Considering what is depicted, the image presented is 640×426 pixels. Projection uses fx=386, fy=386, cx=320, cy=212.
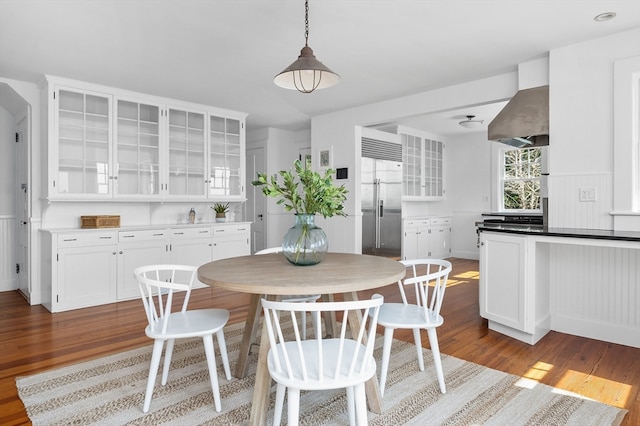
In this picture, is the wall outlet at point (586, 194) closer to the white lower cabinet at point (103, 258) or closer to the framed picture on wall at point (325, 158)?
the framed picture on wall at point (325, 158)

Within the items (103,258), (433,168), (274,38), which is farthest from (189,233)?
(433,168)

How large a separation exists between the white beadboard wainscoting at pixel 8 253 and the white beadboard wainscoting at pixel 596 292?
633 centimetres

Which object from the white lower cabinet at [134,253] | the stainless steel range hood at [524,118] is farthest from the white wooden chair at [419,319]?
the white lower cabinet at [134,253]

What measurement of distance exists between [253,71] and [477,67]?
230 centimetres

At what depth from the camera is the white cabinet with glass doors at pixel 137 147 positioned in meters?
4.25

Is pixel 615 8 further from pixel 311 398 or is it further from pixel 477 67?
pixel 311 398

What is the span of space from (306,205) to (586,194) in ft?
8.63

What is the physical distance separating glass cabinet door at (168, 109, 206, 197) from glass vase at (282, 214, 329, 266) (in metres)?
3.36

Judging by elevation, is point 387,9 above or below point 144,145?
above

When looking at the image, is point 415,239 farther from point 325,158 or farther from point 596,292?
point 596,292

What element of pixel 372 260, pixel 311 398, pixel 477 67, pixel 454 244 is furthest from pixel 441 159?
pixel 311 398

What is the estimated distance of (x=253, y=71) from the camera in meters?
4.05

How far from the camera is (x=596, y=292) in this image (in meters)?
3.22

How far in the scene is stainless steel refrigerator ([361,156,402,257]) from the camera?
600 cm
